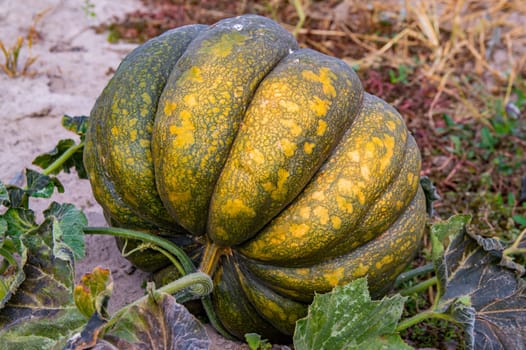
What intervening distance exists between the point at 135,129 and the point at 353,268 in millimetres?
856

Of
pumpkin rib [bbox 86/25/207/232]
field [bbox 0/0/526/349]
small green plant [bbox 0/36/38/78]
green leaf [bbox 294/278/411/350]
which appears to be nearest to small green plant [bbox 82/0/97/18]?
field [bbox 0/0/526/349]

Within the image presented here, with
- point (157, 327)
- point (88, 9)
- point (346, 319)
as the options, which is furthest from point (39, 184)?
point (88, 9)

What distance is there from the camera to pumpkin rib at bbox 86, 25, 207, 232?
7.07 ft

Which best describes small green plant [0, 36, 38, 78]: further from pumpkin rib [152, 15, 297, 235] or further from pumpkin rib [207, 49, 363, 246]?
pumpkin rib [207, 49, 363, 246]

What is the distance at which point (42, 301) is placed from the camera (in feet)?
6.33

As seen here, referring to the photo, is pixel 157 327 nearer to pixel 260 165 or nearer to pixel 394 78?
pixel 260 165

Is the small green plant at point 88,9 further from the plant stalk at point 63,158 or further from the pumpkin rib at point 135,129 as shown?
the pumpkin rib at point 135,129

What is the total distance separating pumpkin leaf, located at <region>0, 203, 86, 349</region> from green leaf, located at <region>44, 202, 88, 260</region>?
0.05ft

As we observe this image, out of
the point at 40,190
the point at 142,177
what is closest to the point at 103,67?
the point at 40,190

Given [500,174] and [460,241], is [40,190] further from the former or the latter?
[500,174]

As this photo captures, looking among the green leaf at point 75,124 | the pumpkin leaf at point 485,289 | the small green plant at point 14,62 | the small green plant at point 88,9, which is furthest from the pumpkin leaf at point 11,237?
the small green plant at point 88,9

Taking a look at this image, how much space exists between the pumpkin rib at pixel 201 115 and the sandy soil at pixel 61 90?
69 centimetres

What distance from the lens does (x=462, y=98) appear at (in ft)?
14.4

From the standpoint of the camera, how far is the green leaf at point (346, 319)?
186cm
